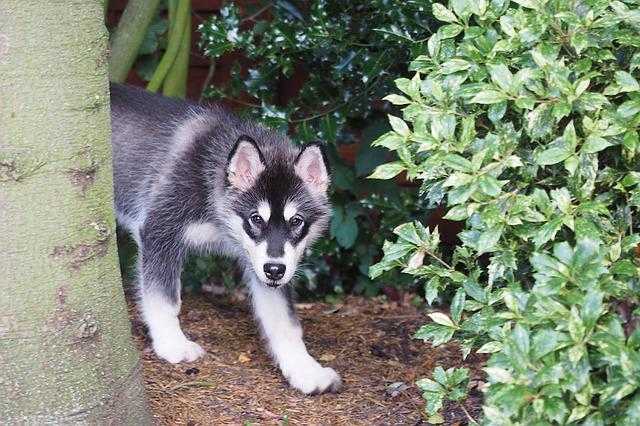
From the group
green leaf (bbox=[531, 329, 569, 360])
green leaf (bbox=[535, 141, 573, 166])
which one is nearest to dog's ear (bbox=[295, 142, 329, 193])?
green leaf (bbox=[535, 141, 573, 166])

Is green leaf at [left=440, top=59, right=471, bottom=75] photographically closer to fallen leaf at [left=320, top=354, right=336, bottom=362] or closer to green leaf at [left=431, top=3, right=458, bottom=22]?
green leaf at [left=431, top=3, right=458, bottom=22]

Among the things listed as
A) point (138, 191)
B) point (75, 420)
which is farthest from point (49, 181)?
point (138, 191)

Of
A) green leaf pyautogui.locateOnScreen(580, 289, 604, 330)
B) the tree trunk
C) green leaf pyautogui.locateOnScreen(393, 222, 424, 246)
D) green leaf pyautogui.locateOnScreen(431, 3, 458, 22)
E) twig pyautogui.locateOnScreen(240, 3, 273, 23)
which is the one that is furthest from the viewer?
twig pyautogui.locateOnScreen(240, 3, 273, 23)

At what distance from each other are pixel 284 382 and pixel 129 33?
237cm

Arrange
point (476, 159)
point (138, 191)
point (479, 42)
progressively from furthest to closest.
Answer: point (138, 191) → point (479, 42) → point (476, 159)

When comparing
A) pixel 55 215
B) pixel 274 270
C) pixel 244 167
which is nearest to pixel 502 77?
pixel 55 215

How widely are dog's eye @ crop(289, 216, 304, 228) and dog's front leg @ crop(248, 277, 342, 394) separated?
1.15 ft

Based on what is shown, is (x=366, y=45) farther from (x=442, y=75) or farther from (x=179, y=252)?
(x=442, y=75)

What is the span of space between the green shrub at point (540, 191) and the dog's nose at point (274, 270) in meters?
1.10

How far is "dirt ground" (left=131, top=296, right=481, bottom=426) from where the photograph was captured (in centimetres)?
427

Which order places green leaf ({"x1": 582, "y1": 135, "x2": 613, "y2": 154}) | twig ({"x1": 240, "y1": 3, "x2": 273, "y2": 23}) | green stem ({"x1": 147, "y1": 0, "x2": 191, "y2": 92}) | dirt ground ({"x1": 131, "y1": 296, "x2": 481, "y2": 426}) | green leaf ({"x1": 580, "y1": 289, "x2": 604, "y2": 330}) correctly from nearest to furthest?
green leaf ({"x1": 580, "y1": 289, "x2": 604, "y2": 330}), green leaf ({"x1": 582, "y1": 135, "x2": 613, "y2": 154}), dirt ground ({"x1": 131, "y1": 296, "x2": 481, "y2": 426}), green stem ({"x1": 147, "y1": 0, "x2": 191, "y2": 92}), twig ({"x1": 240, "y1": 3, "x2": 273, "y2": 23})

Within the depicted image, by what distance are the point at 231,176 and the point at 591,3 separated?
2.28 metres

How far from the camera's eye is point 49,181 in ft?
10.5

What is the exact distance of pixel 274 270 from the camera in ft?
15.1
